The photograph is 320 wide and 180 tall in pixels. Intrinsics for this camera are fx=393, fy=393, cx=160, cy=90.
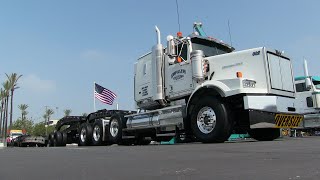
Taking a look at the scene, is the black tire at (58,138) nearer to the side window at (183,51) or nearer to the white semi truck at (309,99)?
the side window at (183,51)

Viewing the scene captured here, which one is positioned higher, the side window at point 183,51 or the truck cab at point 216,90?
the side window at point 183,51

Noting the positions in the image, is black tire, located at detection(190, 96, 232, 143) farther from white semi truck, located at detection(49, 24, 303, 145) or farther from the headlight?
the headlight

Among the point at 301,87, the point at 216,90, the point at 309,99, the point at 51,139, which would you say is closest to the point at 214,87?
the point at 216,90

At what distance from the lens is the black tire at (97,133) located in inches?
600

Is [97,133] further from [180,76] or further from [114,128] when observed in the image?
[180,76]

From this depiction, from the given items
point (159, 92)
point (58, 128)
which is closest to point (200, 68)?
point (159, 92)

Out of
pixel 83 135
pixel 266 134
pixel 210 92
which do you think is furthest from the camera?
pixel 83 135

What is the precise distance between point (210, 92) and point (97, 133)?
6.75 m

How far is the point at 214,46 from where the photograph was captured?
39.5 ft

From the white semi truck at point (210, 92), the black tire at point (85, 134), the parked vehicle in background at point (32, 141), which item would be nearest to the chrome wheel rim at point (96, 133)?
the black tire at point (85, 134)

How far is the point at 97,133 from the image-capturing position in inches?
616

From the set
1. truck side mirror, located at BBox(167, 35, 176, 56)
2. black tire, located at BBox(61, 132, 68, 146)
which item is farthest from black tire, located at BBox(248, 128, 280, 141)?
black tire, located at BBox(61, 132, 68, 146)

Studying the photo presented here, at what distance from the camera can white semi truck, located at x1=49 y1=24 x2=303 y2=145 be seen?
972 cm

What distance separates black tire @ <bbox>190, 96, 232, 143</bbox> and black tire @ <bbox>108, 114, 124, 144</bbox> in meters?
4.10
